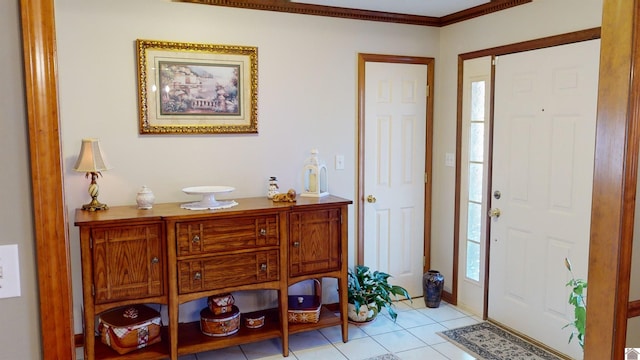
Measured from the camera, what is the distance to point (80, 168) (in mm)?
2863

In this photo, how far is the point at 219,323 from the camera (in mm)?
3100

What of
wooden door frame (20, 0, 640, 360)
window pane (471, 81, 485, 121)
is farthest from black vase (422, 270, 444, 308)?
wooden door frame (20, 0, 640, 360)

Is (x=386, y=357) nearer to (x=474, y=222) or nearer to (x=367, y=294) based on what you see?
(x=367, y=294)

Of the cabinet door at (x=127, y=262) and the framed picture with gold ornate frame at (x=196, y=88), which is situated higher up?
the framed picture with gold ornate frame at (x=196, y=88)

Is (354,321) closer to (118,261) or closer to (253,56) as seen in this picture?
(118,261)

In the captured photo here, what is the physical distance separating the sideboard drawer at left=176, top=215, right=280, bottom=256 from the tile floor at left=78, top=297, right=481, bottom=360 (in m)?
0.78

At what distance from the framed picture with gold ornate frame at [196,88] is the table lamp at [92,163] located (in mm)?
350

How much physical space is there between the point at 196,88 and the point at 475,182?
2207 mm

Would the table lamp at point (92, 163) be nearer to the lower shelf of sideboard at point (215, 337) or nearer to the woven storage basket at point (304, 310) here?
the lower shelf of sideboard at point (215, 337)

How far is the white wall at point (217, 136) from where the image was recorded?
302cm

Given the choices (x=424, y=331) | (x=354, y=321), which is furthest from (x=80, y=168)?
(x=424, y=331)

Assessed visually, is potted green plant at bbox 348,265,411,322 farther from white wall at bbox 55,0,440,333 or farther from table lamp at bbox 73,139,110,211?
table lamp at bbox 73,139,110,211

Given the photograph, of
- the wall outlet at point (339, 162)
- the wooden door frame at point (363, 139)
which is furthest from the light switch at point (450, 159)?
the wall outlet at point (339, 162)

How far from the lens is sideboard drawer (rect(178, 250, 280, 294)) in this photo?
291 centimetres
